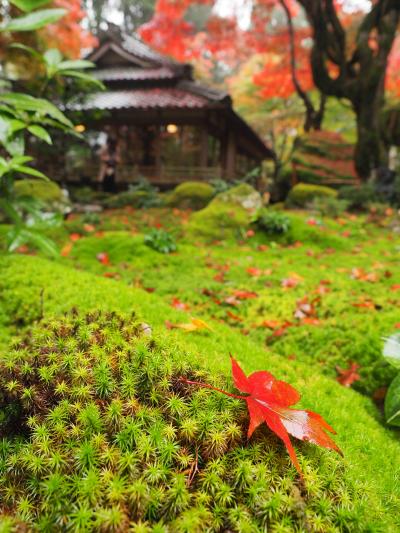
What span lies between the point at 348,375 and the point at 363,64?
1251 cm

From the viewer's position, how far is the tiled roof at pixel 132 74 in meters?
17.0

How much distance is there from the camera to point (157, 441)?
1.10m

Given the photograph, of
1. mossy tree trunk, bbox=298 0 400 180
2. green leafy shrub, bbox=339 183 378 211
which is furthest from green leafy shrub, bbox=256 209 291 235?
mossy tree trunk, bbox=298 0 400 180

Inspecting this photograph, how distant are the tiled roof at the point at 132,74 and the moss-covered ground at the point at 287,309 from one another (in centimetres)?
1251

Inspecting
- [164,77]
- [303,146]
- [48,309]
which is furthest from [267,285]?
[164,77]

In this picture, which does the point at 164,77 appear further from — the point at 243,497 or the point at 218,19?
the point at 243,497

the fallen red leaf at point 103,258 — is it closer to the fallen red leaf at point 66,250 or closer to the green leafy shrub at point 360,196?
the fallen red leaf at point 66,250

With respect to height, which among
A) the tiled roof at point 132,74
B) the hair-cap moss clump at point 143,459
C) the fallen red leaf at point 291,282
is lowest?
the fallen red leaf at point 291,282

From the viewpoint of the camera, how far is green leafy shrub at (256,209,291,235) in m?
7.38

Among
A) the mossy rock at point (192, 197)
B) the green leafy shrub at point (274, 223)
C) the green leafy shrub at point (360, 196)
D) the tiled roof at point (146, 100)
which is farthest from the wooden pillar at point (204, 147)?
the green leafy shrub at point (274, 223)

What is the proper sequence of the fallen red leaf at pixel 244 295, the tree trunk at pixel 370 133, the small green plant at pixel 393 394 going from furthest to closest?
the tree trunk at pixel 370 133
the fallen red leaf at pixel 244 295
the small green plant at pixel 393 394

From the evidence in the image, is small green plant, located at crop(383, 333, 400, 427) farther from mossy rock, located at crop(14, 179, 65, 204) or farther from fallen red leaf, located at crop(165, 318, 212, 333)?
mossy rock, located at crop(14, 179, 65, 204)

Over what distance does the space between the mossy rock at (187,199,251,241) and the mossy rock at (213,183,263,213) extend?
13 centimetres

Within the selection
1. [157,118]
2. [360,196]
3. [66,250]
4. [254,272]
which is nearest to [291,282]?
[254,272]
